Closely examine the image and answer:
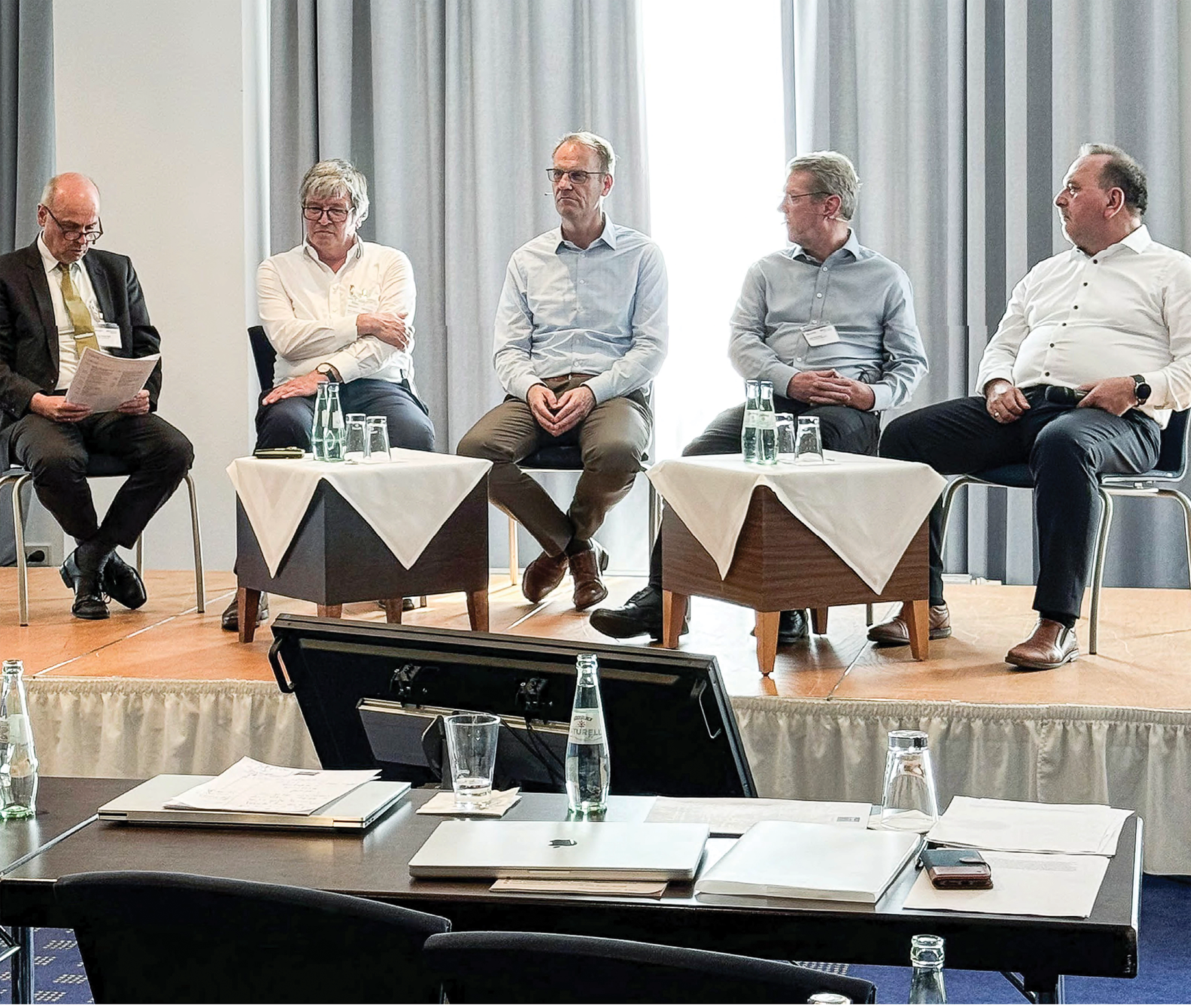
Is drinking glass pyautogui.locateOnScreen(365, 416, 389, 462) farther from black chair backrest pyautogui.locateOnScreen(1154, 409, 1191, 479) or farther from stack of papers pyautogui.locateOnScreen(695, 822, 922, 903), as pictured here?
stack of papers pyautogui.locateOnScreen(695, 822, 922, 903)

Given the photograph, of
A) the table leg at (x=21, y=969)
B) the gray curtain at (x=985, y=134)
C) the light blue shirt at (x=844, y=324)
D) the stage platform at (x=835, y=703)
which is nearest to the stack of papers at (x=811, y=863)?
the table leg at (x=21, y=969)

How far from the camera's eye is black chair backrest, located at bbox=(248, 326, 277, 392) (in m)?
4.52

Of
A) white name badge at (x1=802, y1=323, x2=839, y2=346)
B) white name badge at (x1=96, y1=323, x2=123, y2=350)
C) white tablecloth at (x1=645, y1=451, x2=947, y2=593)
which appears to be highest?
white name badge at (x1=96, y1=323, x2=123, y2=350)

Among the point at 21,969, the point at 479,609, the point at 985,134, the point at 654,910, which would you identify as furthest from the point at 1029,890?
the point at 985,134

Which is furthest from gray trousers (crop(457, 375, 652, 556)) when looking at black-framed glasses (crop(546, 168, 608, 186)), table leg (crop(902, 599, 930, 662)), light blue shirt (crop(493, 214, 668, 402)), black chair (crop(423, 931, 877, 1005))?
black chair (crop(423, 931, 877, 1005))

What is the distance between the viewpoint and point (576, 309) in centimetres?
428

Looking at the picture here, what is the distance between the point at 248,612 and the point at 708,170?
2.48 metres

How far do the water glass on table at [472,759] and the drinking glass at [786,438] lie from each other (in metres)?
1.78

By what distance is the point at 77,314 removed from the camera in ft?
14.0

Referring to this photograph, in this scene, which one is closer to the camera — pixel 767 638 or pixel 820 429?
pixel 767 638

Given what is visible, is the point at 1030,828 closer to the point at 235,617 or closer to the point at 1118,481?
the point at 1118,481

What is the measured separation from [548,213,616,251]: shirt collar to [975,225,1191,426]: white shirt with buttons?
3.70ft

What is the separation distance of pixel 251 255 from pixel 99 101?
747mm

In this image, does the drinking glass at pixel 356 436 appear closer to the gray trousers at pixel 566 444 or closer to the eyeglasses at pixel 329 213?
the gray trousers at pixel 566 444
